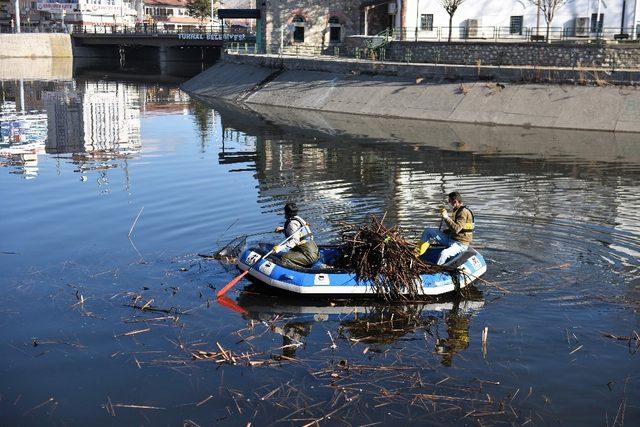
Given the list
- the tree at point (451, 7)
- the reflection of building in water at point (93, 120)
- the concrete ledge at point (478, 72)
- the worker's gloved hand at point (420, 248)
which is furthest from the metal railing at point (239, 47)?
the worker's gloved hand at point (420, 248)

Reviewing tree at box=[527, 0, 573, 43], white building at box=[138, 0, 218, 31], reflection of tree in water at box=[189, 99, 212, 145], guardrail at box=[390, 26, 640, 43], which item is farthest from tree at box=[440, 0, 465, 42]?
white building at box=[138, 0, 218, 31]

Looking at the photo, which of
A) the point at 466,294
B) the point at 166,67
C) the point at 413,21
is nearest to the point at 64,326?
the point at 466,294

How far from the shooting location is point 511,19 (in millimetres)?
61719

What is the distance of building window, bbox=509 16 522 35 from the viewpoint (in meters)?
61.5

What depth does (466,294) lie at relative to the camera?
680 inches

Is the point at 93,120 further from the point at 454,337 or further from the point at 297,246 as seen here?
the point at 454,337

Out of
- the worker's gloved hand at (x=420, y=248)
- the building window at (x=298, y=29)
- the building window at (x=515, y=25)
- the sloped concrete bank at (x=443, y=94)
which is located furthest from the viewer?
the building window at (x=298, y=29)

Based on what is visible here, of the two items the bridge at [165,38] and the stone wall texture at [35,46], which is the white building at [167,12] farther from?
the stone wall texture at [35,46]

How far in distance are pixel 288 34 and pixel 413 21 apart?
1279 cm

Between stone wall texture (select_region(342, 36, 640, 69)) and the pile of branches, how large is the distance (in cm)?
3534

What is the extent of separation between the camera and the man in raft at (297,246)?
17141 millimetres

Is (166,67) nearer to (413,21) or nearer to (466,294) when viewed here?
(413,21)

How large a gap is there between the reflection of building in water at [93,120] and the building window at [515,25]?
2811 centimetres

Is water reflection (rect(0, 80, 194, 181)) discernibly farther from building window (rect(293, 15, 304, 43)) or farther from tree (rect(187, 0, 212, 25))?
tree (rect(187, 0, 212, 25))
